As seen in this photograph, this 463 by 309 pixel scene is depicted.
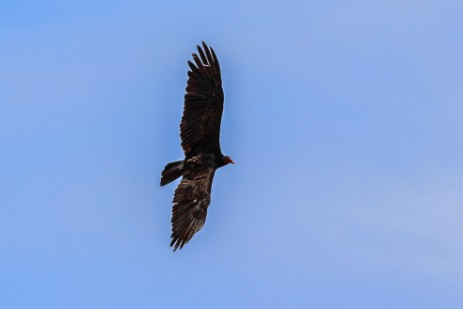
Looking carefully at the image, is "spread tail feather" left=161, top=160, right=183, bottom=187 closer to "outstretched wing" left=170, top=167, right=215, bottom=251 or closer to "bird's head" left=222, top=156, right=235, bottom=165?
"outstretched wing" left=170, top=167, right=215, bottom=251

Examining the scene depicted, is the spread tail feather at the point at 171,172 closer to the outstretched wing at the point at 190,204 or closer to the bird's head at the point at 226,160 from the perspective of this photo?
the outstretched wing at the point at 190,204

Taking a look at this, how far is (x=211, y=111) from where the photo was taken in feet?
185

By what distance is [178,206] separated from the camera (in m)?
56.2

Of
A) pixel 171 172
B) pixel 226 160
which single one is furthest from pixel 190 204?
pixel 226 160

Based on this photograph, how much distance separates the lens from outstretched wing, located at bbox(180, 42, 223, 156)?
5594cm

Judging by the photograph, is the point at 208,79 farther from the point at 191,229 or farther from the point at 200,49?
the point at 191,229

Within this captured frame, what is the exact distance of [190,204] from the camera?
56375mm

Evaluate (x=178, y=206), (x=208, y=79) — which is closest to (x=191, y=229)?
(x=178, y=206)

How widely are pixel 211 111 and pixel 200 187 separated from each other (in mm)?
2470

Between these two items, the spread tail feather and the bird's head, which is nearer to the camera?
the spread tail feather

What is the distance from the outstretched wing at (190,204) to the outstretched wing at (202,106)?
831 mm

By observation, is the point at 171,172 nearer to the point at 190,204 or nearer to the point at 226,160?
the point at 190,204

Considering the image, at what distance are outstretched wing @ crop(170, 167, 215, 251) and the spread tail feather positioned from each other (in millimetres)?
309

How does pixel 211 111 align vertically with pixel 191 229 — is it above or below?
above
